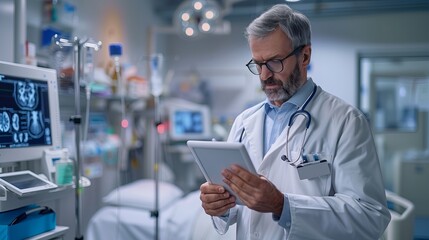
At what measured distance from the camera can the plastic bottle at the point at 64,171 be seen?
1592mm

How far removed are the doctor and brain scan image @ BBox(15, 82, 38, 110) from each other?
0.77 metres

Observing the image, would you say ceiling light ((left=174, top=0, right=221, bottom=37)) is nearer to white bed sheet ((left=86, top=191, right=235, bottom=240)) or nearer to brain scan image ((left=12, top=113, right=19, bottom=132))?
white bed sheet ((left=86, top=191, right=235, bottom=240))

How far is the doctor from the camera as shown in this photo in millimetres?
1106

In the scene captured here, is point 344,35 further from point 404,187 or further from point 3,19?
point 3,19

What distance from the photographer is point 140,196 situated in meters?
2.89

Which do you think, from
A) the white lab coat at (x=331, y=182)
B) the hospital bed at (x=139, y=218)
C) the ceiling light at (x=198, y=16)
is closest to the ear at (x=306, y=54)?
the white lab coat at (x=331, y=182)

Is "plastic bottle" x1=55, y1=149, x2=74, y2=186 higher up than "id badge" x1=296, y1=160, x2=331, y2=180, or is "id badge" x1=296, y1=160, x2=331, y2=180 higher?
"id badge" x1=296, y1=160, x2=331, y2=180

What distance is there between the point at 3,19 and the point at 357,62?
367 centimetres

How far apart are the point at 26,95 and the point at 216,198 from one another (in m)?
0.85

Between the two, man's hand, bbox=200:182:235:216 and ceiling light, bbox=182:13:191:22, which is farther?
ceiling light, bbox=182:13:191:22

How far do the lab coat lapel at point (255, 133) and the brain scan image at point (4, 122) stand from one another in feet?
2.80

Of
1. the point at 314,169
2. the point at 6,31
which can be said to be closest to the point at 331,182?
the point at 314,169

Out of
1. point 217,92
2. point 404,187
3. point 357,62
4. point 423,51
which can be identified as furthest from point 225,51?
point 404,187

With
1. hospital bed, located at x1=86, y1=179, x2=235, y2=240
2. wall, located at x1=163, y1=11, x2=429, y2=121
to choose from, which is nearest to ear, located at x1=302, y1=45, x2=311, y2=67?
hospital bed, located at x1=86, y1=179, x2=235, y2=240
